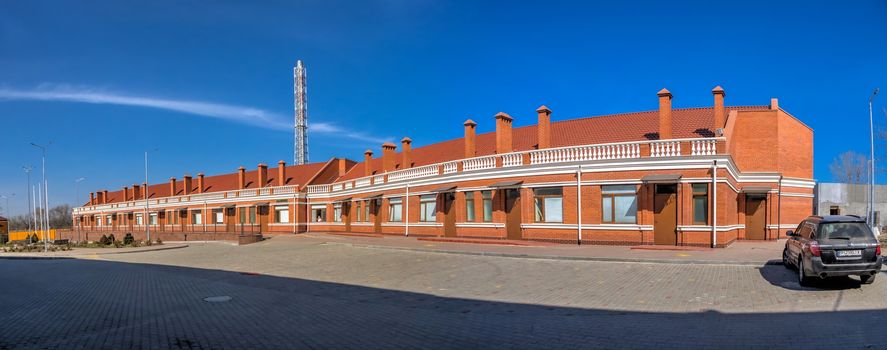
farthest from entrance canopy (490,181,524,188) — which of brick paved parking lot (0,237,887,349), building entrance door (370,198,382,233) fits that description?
building entrance door (370,198,382,233)

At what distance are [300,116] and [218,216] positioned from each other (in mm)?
22838

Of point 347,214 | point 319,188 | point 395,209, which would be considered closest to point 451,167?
point 395,209

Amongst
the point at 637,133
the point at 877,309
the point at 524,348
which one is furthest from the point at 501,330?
the point at 637,133

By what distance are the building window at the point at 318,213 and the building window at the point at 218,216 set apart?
13061mm

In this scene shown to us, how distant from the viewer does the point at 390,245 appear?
24.4m

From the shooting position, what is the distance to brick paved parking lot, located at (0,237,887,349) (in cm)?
729

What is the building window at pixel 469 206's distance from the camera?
90.5 feet

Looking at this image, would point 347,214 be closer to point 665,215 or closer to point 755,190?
point 665,215

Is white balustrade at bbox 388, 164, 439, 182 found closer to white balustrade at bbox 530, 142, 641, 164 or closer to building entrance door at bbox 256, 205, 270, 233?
white balustrade at bbox 530, 142, 641, 164

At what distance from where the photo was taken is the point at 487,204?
87.6 feet

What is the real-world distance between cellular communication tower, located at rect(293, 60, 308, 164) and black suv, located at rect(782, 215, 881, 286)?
67.1m

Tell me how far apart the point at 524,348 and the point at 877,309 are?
701 cm

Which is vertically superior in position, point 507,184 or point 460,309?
point 507,184

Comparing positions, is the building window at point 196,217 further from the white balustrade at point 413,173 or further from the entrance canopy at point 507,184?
the entrance canopy at point 507,184
